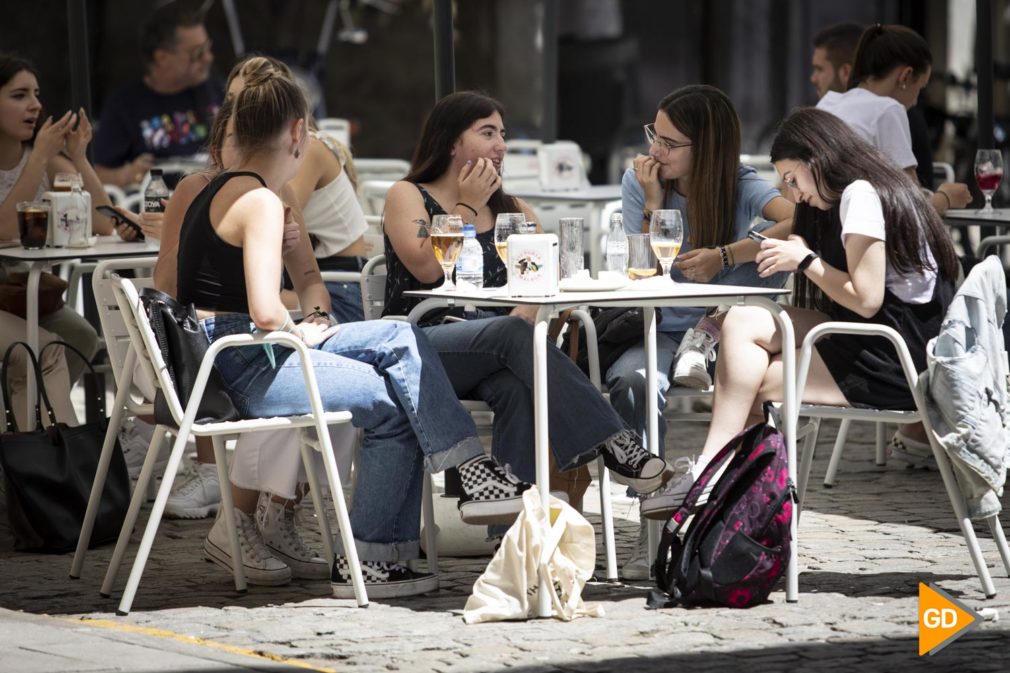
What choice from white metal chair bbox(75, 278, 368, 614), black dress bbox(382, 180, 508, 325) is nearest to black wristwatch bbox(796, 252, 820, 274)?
black dress bbox(382, 180, 508, 325)

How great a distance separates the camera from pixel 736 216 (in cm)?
515

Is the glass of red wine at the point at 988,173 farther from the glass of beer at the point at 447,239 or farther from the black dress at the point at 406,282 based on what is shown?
the glass of beer at the point at 447,239

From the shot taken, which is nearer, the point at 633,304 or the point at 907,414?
the point at 633,304

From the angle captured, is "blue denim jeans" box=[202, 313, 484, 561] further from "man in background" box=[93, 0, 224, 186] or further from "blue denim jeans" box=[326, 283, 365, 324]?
"man in background" box=[93, 0, 224, 186]

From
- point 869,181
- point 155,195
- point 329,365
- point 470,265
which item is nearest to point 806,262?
point 869,181

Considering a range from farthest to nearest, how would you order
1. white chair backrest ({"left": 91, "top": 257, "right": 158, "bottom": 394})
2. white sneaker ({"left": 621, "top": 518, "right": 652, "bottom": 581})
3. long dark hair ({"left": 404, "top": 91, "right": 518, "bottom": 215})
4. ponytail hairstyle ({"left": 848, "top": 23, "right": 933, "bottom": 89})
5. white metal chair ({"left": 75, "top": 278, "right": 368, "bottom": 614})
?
ponytail hairstyle ({"left": 848, "top": 23, "right": 933, "bottom": 89}), long dark hair ({"left": 404, "top": 91, "right": 518, "bottom": 215}), white chair backrest ({"left": 91, "top": 257, "right": 158, "bottom": 394}), white sneaker ({"left": 621, "top": 518, "right": 652, "bottom": 581}), white metal chair ({"left": 75, "top": 278, "right": 368, "bottom": 614})

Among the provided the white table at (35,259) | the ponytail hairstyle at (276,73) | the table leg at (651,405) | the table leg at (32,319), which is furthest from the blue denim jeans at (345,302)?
the table leg at (651,405)

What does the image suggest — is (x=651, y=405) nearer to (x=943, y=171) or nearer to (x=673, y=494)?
(x=673, y=494)

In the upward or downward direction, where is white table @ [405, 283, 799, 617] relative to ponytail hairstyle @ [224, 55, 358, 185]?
downward

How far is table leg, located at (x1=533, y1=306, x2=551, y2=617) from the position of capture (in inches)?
163

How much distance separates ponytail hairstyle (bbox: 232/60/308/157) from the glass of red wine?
123 inches

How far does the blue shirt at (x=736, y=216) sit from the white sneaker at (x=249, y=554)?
1.32 m

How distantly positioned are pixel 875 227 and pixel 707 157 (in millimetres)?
767

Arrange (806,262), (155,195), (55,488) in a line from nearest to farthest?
(806,262), (55,488), (155,195)
